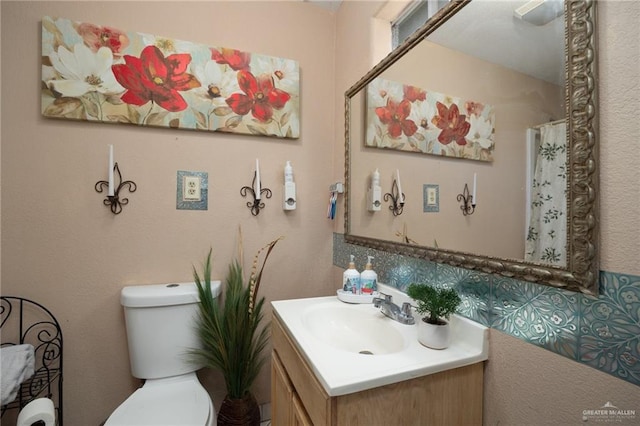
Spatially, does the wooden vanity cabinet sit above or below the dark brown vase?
above

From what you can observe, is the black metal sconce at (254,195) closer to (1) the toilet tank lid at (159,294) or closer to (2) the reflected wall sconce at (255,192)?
(2) the reflected wall sconce at (255,192)

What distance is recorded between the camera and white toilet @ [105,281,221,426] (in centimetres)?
122

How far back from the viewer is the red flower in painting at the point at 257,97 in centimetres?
154

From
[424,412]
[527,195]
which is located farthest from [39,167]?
[527,195]

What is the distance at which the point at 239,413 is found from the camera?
1355mm

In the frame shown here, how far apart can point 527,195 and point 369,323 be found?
2.24 feet

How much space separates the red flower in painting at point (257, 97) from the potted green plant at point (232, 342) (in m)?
0.86

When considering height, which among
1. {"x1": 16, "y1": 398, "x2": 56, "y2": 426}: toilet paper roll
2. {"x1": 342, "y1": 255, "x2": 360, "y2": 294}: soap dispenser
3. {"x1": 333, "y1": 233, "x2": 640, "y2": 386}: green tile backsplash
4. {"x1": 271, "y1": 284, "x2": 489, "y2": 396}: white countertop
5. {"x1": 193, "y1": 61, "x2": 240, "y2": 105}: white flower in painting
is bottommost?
{"x1": 16, "y1": 398, "x2": 56, "y2": 426}: toilet paper roll

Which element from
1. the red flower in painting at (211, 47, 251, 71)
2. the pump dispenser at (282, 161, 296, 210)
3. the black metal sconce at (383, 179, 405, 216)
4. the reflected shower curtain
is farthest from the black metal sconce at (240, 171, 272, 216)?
the reflected shower curtain

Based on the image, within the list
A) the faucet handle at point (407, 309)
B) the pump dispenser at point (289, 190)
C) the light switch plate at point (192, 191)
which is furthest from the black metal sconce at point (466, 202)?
the light switch plate at point (192, 191)

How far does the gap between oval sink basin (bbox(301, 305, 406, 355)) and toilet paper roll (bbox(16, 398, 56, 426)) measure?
2.35ft

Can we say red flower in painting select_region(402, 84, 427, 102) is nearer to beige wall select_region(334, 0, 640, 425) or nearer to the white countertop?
beige wall select_region(334, 0, 640, 425)

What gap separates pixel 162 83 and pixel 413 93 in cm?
123

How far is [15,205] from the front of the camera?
1.26 m
